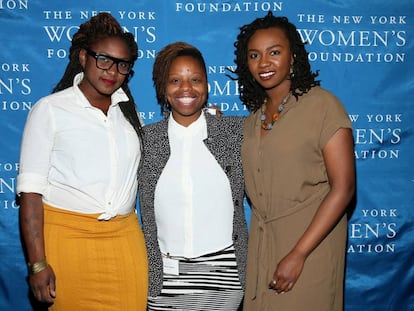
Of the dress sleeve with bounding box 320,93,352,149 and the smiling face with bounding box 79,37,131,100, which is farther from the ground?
the smiling face with bounding box 79,37,131,100

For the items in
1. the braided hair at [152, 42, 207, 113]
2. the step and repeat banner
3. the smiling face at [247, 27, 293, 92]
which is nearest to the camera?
the smiling face at [247, 27, 293, 92]

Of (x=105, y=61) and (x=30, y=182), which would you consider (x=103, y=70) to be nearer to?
(x=105, y=61)

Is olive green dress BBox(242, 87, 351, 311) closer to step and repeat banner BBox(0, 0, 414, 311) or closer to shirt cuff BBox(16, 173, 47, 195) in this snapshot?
shirt cuff BBox(16, 173, 47, 195)

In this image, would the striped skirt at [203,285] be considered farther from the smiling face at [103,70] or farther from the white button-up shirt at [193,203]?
the smiling face at [103,70]

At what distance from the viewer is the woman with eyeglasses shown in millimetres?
2141

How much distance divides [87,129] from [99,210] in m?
0.34

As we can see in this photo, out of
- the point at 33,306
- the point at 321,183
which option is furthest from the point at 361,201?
the point at 33,306

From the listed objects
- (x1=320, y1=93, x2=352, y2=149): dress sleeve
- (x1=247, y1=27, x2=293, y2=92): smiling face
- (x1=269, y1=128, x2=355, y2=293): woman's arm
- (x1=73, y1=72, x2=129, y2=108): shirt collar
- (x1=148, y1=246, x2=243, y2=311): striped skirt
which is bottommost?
(x1=148, y1=246, x2=243, y2=311): striped skirt

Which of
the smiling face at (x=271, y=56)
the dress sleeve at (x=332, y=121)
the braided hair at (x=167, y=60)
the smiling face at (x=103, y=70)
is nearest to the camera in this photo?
the dress sleeve at (x=332, y=121)

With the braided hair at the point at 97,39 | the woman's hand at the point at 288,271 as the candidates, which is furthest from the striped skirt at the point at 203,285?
the braided hair at the point at 97,39

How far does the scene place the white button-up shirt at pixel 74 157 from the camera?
2119 millimetres

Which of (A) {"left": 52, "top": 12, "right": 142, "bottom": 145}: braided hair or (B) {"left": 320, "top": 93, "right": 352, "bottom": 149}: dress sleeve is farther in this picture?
(A) {"left": 52, "top": 12, "right": 142, "bottom": 145}: braided hair

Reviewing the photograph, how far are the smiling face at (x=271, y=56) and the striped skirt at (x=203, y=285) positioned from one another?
0.75 meters

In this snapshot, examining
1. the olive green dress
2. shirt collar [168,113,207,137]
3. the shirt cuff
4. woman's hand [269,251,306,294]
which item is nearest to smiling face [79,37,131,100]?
shirt collar [168,113,207,137]
